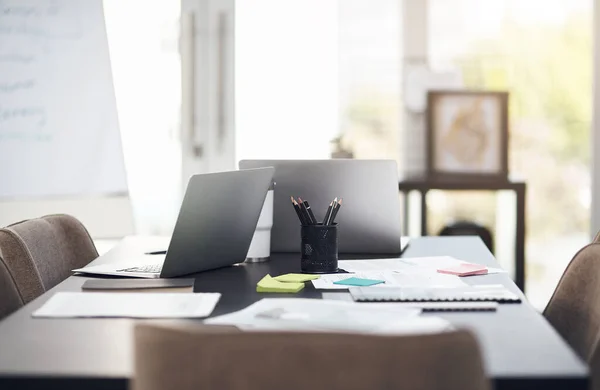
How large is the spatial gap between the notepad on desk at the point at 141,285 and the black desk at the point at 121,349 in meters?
0.04

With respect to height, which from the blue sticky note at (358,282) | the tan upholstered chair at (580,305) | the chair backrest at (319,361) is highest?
the chair backrest at (319,361)

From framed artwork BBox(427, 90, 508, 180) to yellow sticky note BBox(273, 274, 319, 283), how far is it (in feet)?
7.89

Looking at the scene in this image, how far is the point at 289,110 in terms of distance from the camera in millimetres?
4371

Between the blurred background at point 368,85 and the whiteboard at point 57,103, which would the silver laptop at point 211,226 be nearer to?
the whiteboard at point 57,103

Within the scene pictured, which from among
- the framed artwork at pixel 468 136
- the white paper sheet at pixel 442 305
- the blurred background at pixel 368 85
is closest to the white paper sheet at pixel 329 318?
the white paper sheet at pixel 442 305

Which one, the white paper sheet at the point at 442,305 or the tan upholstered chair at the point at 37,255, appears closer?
the white paper sheet at the point at 442,305

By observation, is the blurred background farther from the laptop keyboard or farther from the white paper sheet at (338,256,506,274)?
the laptop keyboard

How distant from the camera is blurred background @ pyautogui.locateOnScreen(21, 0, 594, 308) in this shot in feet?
14.0

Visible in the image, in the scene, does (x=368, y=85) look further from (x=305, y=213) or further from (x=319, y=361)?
(x=319, y=361)

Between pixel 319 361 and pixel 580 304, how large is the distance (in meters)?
1.00

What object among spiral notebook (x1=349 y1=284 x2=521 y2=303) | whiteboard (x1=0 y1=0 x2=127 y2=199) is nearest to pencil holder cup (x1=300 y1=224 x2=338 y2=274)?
spiral notebook (x1=349 y1=284 x2=521 y2=303)

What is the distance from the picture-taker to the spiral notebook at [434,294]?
1508 millimetres

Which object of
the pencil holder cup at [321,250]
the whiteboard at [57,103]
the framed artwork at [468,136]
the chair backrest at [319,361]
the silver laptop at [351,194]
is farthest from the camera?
the framed artwork at [468,136]

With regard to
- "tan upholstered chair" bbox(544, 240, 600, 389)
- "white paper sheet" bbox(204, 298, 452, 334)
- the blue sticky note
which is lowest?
"tan upholstered chair" bbox(544, 240, 600, 389)
